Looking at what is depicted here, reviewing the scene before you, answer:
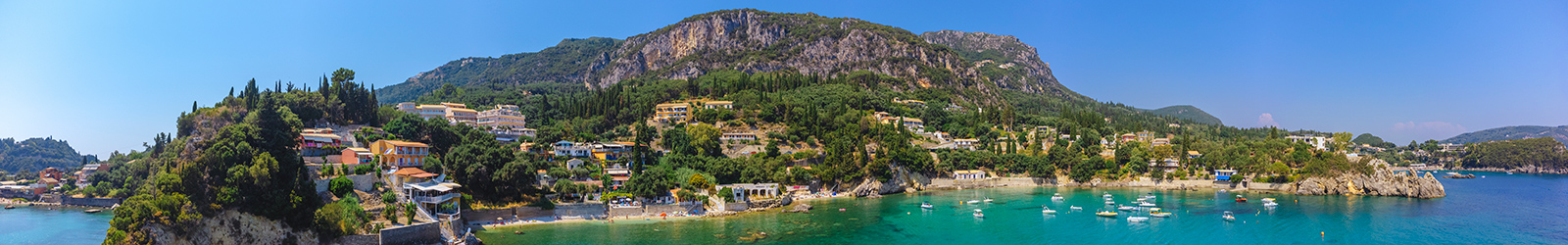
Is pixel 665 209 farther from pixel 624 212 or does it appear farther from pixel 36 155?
pixel 36 155

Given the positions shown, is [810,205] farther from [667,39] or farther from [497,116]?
[667,39]

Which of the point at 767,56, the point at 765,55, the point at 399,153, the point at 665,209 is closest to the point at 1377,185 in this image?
the point at 665,209

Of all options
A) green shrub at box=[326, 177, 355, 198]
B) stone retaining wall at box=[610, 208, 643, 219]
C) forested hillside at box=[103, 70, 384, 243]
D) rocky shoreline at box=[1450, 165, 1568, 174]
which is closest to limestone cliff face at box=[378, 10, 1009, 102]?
rocky shoreline at box=[1450, 165, 1568, 174]

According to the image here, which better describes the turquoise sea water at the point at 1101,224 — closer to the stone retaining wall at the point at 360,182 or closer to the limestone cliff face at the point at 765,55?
the stone retaining wall at the point at 360,182

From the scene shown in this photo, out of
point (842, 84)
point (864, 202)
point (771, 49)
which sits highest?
point (771, 49)

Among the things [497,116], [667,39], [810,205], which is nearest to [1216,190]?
[810,205]
